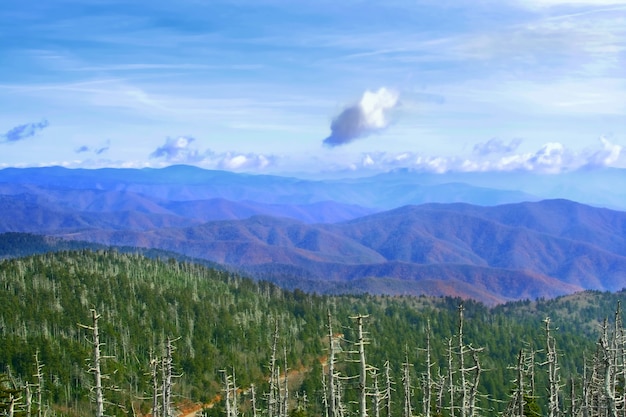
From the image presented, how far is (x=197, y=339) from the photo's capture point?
143000 millimetres

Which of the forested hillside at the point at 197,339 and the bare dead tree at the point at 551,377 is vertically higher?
the bare dead tree at the point at 551,377

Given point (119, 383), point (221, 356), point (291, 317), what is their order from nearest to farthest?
point (119, 383) → point (221, 356) → point (291, 317)

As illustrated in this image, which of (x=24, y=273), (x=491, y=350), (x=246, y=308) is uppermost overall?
(x=24, y=273)

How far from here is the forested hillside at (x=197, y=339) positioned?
112 metres

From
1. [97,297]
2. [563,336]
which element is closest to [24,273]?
[97,297]

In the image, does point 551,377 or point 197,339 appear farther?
point 197,339

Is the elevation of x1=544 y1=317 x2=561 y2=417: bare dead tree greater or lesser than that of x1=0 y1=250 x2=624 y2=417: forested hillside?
greater

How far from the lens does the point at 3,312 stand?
427 feet

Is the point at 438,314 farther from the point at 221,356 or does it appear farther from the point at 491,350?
the point at 221,356

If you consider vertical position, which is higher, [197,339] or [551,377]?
[551,377]

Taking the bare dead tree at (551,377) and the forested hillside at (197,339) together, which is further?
the forested hillside at (197,339)

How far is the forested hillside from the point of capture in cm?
11156

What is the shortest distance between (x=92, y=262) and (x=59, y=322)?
54.4 m

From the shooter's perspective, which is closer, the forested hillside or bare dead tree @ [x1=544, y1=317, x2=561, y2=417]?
bare dead tree @ [x1=544, y1=317, x2=561, y2=417]
